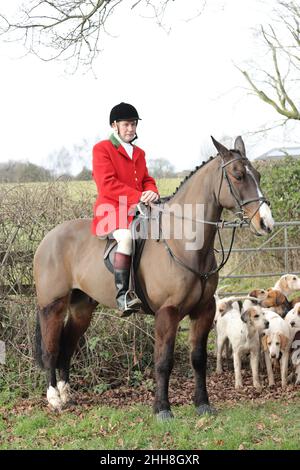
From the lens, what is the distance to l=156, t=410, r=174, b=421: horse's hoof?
20.4 feet

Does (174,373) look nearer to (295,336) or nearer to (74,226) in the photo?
(295,336)

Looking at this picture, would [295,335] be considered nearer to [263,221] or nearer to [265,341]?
[265,341]

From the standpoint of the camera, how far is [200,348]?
21.7 ft

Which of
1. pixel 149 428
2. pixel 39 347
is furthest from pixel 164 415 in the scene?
pixel 39 347

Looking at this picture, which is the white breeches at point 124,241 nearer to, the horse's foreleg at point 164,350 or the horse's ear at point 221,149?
the horse's foreleg at point 164,350

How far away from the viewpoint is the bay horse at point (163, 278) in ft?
20.0

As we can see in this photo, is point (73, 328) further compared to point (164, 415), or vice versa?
point (73, 328)

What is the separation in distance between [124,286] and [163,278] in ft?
1.33

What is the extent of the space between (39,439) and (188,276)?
6.21ft

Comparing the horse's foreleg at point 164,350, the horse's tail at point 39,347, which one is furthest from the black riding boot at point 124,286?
the horse's tail at point 39,347

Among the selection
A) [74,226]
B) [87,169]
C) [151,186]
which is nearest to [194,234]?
[151,186]

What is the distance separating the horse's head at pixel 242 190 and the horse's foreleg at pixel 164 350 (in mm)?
1037

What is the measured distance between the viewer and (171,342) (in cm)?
626

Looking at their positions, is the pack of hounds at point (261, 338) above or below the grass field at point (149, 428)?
above
